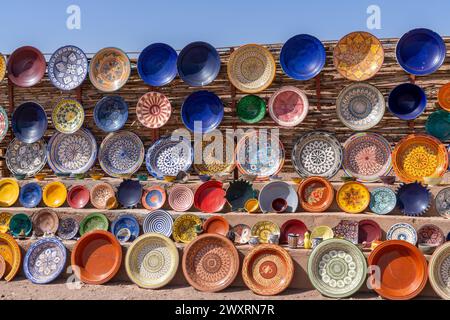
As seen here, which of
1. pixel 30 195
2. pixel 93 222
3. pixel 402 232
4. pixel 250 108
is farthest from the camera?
pixel 250 108

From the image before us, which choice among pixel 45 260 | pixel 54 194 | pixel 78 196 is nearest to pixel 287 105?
pixel 78 196

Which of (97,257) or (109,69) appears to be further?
(109,69)

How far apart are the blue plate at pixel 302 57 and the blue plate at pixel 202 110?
1.01m

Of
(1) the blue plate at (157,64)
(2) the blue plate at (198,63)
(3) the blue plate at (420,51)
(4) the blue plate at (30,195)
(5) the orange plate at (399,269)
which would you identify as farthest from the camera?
(1) the blue plate at (157,64)

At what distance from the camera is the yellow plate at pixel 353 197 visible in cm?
488

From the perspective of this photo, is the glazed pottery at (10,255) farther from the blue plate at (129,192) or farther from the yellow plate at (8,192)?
the blue plate at (129,192)

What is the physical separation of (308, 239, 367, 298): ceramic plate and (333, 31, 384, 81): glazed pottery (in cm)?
236

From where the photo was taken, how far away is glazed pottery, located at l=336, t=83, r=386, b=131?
5441 mm

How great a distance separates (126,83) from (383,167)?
12.0 feet

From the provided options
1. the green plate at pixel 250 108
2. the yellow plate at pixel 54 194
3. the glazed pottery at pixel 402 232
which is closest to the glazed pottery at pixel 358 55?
the green plate at pixel 250 108

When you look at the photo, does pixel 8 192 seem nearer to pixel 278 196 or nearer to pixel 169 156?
pixel 169 156

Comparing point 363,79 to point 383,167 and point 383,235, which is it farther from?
point 383,235

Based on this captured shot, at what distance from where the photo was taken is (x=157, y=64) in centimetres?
598

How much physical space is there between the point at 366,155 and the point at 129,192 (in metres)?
3.00
